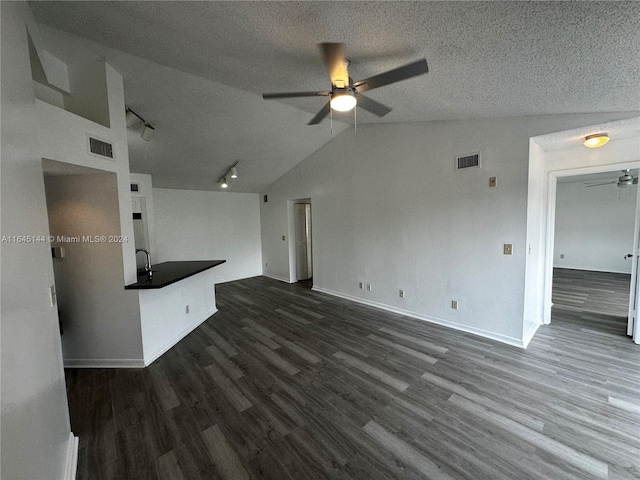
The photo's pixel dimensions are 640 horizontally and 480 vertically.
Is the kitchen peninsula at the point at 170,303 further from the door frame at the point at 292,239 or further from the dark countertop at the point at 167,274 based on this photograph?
the door frame at the point at 292,239

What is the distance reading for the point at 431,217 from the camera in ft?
12.0

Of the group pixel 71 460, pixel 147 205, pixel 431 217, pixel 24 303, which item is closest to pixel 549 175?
pixel 431 217

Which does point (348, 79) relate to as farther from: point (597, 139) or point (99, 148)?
point (597, 139)

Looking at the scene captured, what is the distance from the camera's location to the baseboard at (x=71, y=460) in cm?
154

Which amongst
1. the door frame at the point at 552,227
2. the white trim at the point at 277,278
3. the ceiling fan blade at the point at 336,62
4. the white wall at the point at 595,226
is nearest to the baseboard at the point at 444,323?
the door frame at the point at 552,227

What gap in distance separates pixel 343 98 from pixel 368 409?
248 cm

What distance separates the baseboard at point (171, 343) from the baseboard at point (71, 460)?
41.1 inches

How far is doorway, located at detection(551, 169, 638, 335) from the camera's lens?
5.36 meters

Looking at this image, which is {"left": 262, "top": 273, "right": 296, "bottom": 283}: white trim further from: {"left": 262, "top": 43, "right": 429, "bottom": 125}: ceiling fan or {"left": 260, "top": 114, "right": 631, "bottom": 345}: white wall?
{"left": 262, "top": 43, "right": 429, "bottom": 125}: ceiling fan

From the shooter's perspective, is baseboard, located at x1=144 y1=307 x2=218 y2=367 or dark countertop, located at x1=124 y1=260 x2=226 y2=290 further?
baseboard, located at x1=144 y1=307 x2=218 y2=367

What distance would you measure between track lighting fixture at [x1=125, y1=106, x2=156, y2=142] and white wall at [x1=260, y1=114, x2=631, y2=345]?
9.57 ft

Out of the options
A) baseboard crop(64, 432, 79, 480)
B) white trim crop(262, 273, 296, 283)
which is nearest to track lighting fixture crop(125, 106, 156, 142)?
baseboard crop(64, 432, 79, 480)

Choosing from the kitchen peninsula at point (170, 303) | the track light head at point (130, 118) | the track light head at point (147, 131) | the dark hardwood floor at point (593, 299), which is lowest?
the dark hardwood floor at point (593, 299)

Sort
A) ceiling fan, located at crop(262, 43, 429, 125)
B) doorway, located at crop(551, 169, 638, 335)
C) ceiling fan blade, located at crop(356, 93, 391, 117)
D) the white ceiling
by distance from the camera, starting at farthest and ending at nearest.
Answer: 1. doorway, located at crop(551, 169, 638, 335)
2. ceiling fan blade, located at crop(356, 93, 391, 117)
3. ceiling fan, located at crop(262, 43, 429, 125)
4. the white ceiling
